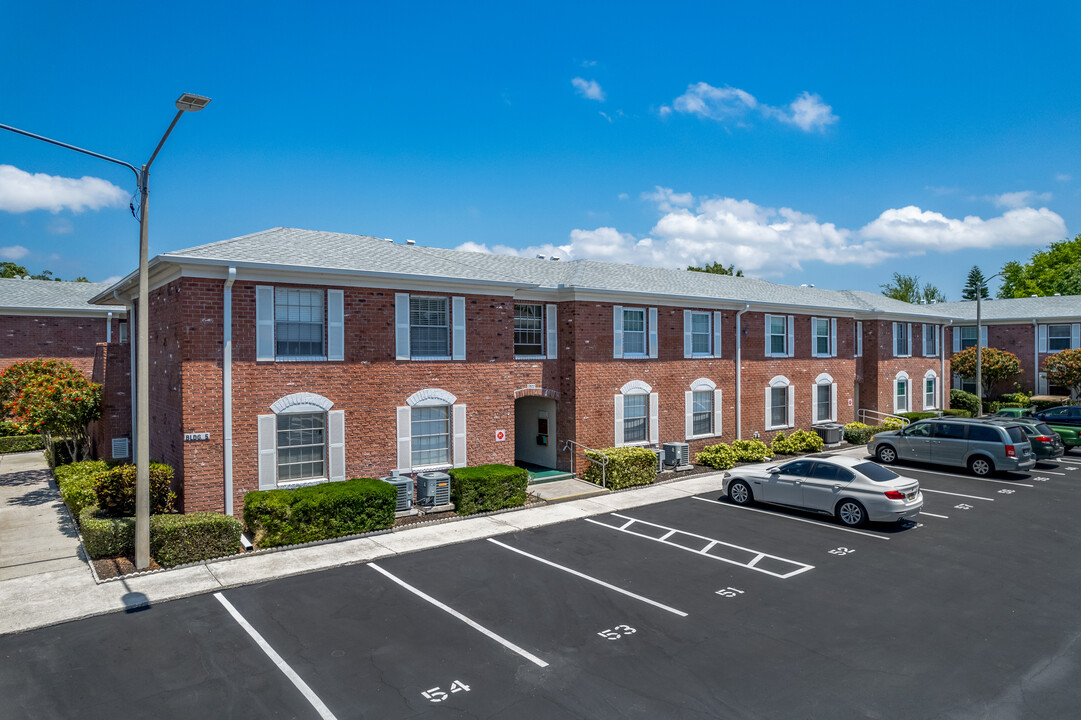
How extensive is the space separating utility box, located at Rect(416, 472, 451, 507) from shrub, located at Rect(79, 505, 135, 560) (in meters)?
6.23

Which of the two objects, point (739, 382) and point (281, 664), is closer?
point (281, 664)

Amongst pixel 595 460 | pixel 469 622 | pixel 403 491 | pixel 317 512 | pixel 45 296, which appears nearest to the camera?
pixel 469 622

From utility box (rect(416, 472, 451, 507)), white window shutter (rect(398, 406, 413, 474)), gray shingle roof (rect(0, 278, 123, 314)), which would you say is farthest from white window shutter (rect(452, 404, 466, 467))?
gray shingle roof (rect(0, 278, 123, 314))

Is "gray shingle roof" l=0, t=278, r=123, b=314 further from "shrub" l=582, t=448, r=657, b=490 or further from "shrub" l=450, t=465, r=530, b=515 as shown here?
"shrub" l=582, t=448, r=657, b=490

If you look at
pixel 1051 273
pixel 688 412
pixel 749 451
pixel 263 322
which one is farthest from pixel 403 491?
pixel 1051 273

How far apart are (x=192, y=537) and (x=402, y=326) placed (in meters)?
6.87

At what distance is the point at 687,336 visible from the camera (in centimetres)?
2336

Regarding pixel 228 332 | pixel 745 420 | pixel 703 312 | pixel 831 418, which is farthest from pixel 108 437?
pixel 831 418

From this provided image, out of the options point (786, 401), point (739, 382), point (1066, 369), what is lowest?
point (786, 401)

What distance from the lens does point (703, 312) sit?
23906mm

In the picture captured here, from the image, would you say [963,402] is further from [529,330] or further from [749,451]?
[529,330]

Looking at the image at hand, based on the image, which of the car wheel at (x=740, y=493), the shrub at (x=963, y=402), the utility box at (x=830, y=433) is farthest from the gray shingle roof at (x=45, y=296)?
the shrub at (x=963, y=402)

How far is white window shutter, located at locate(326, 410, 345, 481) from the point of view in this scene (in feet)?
51.0

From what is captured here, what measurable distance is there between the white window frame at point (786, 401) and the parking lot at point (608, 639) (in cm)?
1207
